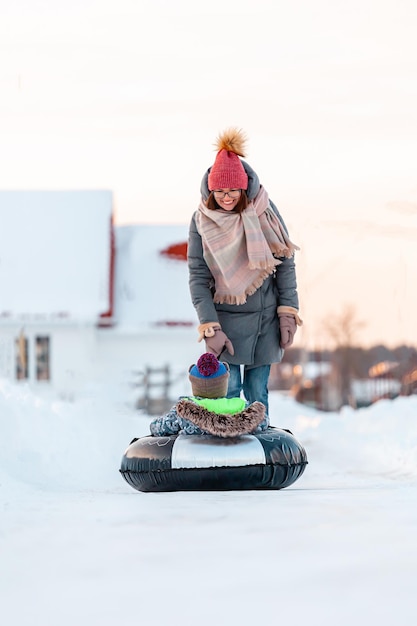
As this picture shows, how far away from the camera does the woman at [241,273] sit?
7.21 m

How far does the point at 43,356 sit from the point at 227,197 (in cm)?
1897

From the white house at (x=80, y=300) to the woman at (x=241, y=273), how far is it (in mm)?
17128

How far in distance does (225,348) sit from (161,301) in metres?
18.7

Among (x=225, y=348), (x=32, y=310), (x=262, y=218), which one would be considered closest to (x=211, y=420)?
(x=225, y=348)

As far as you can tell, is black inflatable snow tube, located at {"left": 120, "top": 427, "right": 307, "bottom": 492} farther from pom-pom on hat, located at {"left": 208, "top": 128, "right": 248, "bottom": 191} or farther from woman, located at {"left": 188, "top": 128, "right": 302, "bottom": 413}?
pom-pom on hat, located at {"left": 208, "top": 128, "right": 248, "bottom": 191}

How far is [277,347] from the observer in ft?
24.3

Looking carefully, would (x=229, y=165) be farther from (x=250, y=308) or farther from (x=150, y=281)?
(x=150, y=281)

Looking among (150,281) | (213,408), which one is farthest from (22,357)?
(213,408)

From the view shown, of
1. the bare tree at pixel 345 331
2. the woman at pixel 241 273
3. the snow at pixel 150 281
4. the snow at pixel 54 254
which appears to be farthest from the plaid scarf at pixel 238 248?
the bare tree at pixel 345 331

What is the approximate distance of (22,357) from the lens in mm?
25391

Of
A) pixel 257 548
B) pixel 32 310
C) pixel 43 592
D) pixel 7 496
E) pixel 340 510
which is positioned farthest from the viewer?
pixel 32 310

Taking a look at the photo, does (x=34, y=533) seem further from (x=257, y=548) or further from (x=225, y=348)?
(x=225, y=348)

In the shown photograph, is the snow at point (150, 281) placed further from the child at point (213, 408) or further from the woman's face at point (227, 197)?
the child at point (213, 408)

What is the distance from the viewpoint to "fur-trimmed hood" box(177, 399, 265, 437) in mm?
6418
